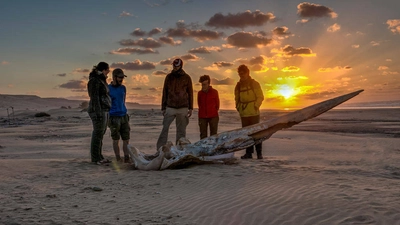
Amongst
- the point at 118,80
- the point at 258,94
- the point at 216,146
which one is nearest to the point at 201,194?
the point at 216,146

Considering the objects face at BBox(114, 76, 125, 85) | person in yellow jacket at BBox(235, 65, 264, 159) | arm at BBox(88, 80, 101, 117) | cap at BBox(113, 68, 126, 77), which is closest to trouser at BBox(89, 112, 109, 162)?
arm at BBox(88, 80, 101, 117)

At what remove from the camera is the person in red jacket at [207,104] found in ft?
29.3

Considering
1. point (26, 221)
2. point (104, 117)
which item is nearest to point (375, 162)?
point (104, 117)

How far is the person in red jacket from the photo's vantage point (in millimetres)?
8922

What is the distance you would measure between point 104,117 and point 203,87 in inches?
108

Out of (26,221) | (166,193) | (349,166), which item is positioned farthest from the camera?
(349,166)

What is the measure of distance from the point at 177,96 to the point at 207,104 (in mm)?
1073

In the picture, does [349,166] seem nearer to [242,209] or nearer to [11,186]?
[242,209]

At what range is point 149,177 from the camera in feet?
21.3

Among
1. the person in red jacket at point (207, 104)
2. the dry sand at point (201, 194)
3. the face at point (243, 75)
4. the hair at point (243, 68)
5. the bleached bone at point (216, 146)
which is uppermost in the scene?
the hair at point (243, 68)

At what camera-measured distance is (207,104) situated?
29.3 ft

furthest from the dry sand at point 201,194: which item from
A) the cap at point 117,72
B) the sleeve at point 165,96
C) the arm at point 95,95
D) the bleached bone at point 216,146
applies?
the cap at point 117,72

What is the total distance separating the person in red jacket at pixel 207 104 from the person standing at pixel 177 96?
0.67 m

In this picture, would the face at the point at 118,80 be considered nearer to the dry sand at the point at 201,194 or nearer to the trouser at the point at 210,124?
the dry sand at the point at 201,194
